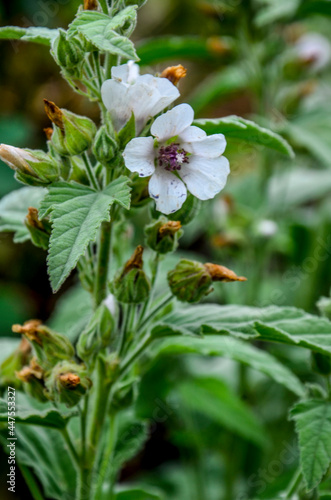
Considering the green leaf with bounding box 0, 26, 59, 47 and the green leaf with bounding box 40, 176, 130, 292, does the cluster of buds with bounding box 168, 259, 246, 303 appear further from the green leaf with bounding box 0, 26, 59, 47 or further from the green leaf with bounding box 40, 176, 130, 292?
the green leaf with bounding box 0, 26, 59, 47

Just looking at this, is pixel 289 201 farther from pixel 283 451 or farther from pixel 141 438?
pixel 141 438

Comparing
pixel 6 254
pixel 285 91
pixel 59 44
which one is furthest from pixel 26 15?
pixel 59 44

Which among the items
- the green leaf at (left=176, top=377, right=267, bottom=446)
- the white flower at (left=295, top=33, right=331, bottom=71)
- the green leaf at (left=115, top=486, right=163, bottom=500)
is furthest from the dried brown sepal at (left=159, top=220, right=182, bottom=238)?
the white flower at (left=295, top=33, right=331, bottom=71)

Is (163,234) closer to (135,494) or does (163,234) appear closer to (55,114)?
(55,114)

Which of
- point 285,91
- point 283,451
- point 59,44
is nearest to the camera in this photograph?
point 59,44

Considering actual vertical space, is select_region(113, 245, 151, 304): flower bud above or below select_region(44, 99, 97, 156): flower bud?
below

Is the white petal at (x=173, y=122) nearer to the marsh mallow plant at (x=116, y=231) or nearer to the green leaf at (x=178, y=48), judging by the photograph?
the marsh mallow plant at (x=116, y=231)

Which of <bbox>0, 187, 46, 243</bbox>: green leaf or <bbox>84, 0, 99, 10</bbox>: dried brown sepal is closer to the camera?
<bbox>84, 0, 99, 10</bbox>: dried brown sepal
